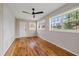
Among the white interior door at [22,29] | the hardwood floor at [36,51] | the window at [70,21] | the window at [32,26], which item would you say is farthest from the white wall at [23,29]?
the window at [70,21]

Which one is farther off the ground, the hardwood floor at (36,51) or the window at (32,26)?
the window at (32,26)

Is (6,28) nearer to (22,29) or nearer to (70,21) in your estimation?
(70,21)

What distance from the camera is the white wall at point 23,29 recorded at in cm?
1099

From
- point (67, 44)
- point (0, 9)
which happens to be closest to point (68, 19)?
point (67, 44)

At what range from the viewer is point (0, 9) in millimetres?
3381

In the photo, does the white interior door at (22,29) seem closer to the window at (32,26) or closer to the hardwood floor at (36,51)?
the window at (32,26)

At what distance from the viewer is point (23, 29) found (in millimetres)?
11484

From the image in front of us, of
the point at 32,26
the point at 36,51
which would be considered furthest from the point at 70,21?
the point at 32,26

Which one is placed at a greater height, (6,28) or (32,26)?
(32,26)

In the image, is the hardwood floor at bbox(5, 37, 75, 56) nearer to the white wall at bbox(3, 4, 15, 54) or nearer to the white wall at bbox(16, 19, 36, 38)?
the white wall at bbox(3, 4, 15, 54)

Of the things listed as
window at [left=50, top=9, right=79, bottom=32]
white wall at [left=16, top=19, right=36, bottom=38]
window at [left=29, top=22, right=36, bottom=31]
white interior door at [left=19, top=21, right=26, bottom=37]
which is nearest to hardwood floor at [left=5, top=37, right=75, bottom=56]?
window at [left=50, top=9, right=79, bottom=32]

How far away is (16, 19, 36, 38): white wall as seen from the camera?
36.1 ft

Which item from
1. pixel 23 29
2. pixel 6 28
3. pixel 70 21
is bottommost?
pixel 23 29

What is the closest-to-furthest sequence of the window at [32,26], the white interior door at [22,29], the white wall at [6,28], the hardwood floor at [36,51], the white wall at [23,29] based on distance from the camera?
the white wall at [6,28] < the hardwood floor at [36,51] < the white wall at [23,29] < the white interior door at [22,29] < the window at [32,26]
